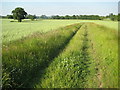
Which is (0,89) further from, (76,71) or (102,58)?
(102,58)

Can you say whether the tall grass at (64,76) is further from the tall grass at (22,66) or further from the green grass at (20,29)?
the green grass at (20,29)

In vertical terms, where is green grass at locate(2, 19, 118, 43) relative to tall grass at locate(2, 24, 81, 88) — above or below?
above

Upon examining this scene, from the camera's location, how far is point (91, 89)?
17.5ft

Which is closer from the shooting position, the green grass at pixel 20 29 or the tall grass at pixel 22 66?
the tall grass at pixel 22 66

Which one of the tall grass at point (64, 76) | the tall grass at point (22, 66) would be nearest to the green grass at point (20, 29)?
the tall grass at point (22, 66)

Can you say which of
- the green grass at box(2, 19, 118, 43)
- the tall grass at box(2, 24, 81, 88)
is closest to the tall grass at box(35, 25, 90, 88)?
the tall grass at box(2, 24, 81, 88)

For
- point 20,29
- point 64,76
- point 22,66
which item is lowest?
point 64,76

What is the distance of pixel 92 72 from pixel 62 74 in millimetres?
1445

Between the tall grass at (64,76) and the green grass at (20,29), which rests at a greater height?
the green grass at (20,29)

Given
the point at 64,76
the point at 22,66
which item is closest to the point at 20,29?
the point at 22,66

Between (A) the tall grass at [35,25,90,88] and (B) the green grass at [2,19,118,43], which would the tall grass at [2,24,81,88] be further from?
(B) the green grass at [2,19,118,43]

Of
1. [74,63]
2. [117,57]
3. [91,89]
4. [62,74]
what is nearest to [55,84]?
[62,74]

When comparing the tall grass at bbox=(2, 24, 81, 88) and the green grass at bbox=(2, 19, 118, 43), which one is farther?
the green grass at bbox=(2, 19, 118, 43)

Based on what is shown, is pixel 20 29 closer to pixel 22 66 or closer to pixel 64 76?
pixel 22 66
